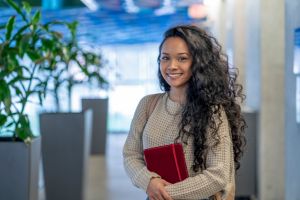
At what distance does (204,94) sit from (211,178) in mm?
281

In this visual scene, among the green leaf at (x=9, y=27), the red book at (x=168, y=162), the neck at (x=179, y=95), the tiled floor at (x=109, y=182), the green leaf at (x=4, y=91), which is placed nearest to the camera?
the red book at (x=168, y=162)

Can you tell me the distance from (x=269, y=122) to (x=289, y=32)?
1.45 m

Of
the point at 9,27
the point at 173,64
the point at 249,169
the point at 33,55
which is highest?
the point at 9,27

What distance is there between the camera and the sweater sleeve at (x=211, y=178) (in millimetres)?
1691

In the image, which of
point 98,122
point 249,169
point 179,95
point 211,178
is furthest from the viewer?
point 98,122

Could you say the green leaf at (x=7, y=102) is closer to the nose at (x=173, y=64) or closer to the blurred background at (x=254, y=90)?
the blurred background at (x=254, y=90)

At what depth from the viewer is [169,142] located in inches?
69.3

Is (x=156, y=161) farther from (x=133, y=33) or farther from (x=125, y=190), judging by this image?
(x=133, y=33)

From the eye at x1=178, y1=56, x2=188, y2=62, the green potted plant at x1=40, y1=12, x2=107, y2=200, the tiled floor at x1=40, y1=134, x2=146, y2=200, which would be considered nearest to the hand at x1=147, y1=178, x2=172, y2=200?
the eye at x1=178, y1=56, x2=188, y2=62

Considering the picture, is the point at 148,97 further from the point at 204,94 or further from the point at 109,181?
the point at 109,181

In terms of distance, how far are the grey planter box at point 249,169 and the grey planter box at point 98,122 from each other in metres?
3.80

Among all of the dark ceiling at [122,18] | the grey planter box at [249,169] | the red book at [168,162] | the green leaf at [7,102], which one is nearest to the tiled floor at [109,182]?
the grey planter box at [249,169]

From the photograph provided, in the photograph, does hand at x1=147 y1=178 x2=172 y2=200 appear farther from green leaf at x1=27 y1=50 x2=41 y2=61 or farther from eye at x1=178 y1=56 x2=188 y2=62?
green leaf at x1=27 y1=50 x2=41 y2=61

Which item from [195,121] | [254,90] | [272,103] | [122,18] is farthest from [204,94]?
[122,18]
